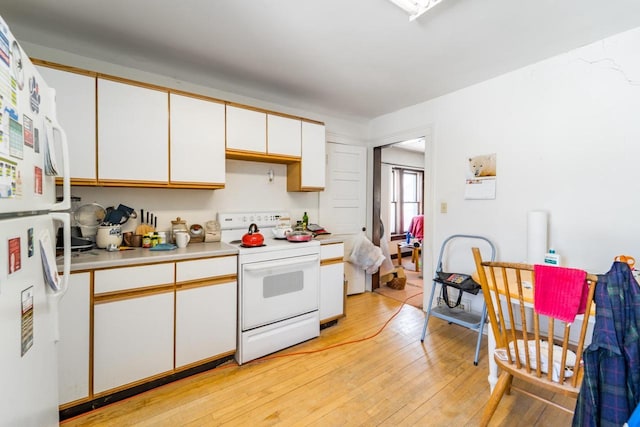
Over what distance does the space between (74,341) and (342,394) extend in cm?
161

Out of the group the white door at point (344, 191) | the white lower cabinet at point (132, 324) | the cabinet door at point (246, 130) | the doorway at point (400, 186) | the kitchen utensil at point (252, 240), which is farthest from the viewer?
the doorway at point (400, 186)

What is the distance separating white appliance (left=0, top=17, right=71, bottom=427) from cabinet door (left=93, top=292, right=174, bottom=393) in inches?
19.5

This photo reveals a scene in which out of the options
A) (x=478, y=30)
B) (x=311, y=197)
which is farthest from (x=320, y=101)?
(x=478, y=30)

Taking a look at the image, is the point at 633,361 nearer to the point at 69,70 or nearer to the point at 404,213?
the point at 69,70

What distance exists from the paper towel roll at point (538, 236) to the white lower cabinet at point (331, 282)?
1.58 metres

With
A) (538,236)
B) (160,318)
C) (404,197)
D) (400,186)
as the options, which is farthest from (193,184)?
(404,197)

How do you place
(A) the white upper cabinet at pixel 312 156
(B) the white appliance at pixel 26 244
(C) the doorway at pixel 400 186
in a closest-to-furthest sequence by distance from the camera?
(B) the white appliance at pixel 26 244
(A) the white upper cabinet at pixel 312 156
(C) the doorway at pixel 400 186

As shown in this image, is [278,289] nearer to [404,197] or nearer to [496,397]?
[496,397]

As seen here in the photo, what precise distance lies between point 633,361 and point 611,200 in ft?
4.96

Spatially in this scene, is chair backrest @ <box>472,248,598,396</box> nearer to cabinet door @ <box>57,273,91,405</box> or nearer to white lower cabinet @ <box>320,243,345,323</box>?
white lower cabinet @ <box>320,243,345,323</box>

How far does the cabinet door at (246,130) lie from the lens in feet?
7.70

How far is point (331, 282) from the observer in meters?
2.68

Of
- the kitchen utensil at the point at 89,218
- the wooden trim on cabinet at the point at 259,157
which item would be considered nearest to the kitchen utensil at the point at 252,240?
the wooden trim on cabinet at the point at 259,157

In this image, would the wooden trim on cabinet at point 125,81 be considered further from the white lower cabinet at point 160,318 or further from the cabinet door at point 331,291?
the cabinet door at point 331,291
